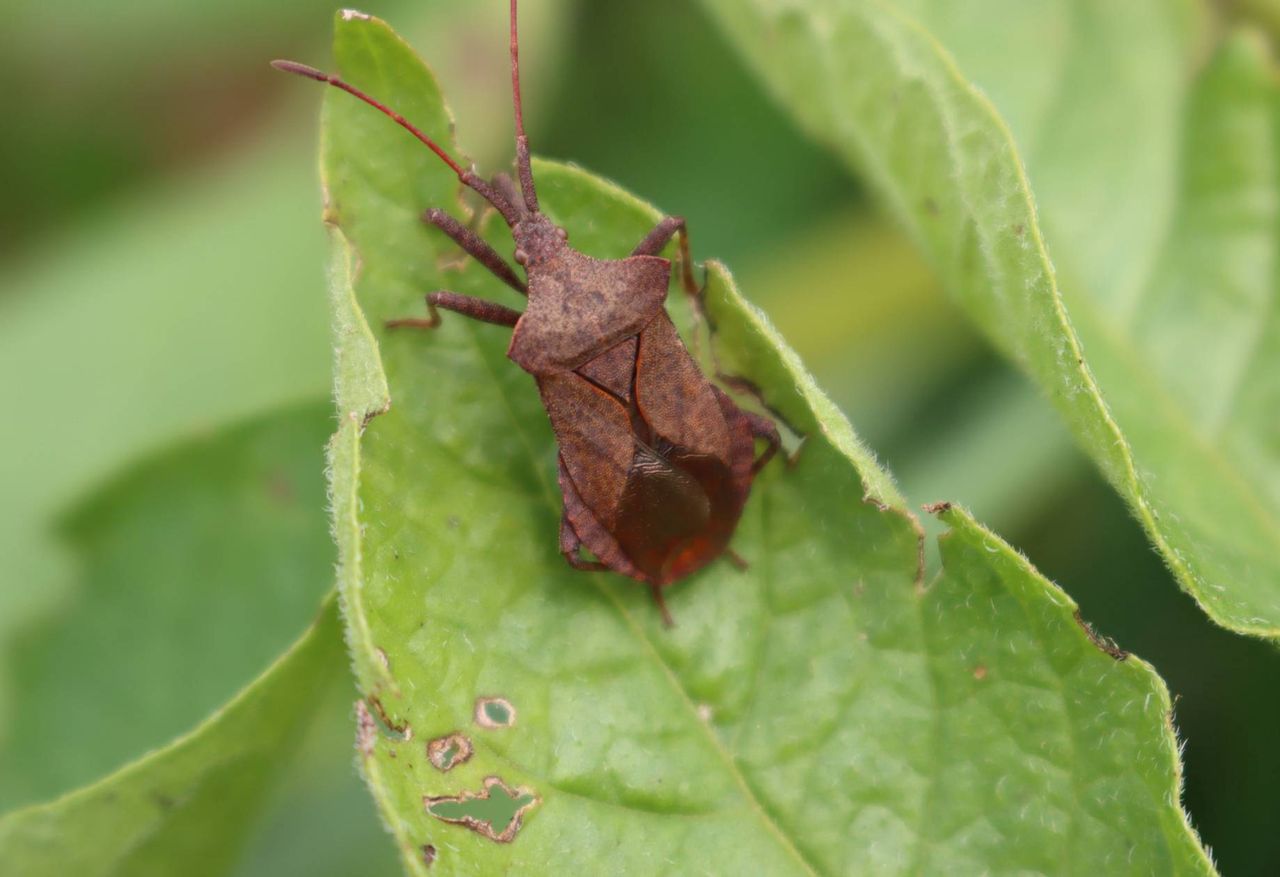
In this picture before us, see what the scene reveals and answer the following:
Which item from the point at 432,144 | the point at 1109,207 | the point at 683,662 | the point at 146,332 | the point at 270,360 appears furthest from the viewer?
the point at 146,332

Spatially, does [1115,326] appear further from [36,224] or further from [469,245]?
[36,224]

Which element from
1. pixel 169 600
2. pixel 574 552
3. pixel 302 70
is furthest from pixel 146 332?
pixel 574 552

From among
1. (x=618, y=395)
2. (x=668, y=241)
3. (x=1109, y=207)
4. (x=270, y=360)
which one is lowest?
(x=270, y=360)

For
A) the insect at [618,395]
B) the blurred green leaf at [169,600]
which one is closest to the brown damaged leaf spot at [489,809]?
the insect at [618,395]

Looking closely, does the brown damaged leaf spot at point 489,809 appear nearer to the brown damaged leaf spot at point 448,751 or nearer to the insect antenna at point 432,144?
the brown damaged leaf spot at point 448,751

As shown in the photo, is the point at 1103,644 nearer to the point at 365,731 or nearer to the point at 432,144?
the point at 365,731


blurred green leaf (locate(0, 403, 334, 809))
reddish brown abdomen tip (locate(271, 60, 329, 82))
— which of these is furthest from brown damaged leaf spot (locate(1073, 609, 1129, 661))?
blurred green leaf (locate(0, 403, 334, 809))
